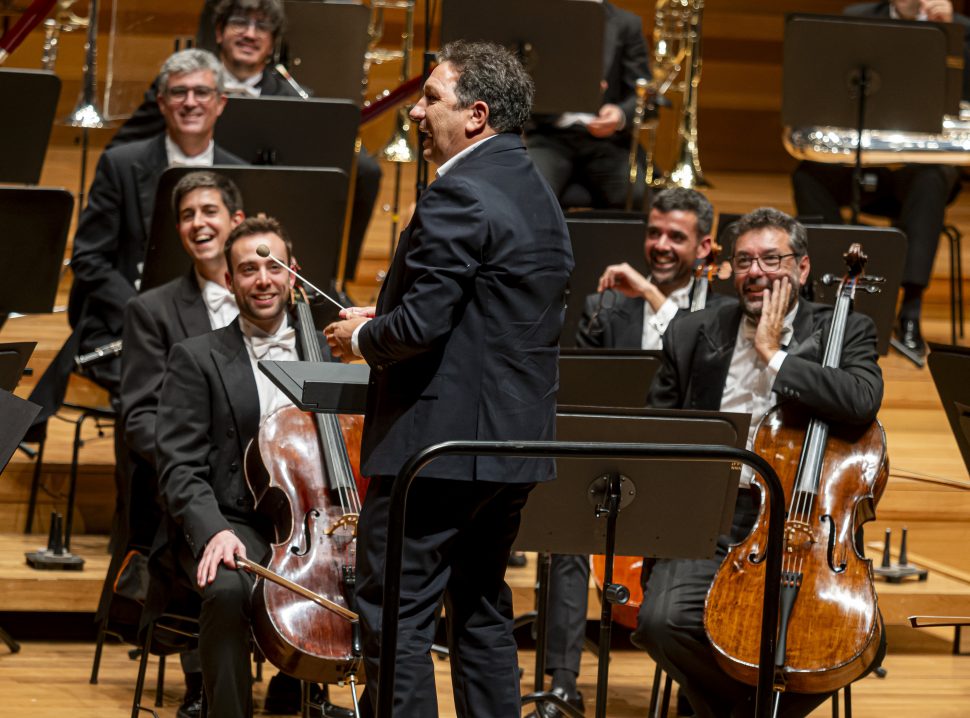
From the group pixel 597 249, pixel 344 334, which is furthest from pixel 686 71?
pixel 344 334

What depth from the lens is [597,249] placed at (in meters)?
4.09

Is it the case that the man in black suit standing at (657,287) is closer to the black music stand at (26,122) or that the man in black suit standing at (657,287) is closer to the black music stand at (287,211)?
the black music stand at (287,211)

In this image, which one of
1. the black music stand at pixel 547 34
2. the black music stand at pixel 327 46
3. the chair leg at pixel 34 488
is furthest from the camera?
the black music stand at pixel 327 46

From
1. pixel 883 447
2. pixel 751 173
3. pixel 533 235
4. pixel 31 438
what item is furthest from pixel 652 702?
pixel 751 173

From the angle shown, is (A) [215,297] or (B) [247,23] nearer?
(A) [215,297]

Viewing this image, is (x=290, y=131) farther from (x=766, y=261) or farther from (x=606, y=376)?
(x=766, y=261)

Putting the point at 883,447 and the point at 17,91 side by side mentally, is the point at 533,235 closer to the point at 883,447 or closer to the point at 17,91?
the point at 883,447

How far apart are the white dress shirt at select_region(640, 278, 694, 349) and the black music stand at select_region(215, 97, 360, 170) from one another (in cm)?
102

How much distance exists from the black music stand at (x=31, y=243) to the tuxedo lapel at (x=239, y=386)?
0.64m

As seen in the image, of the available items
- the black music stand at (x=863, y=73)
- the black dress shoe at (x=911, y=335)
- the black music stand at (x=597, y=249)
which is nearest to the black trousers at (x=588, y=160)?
the black music stand at (x=863, y=73)

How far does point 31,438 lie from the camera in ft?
13.2

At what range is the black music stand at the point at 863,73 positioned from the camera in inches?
186

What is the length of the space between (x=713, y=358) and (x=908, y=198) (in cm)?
241

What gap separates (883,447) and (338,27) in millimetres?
2672
